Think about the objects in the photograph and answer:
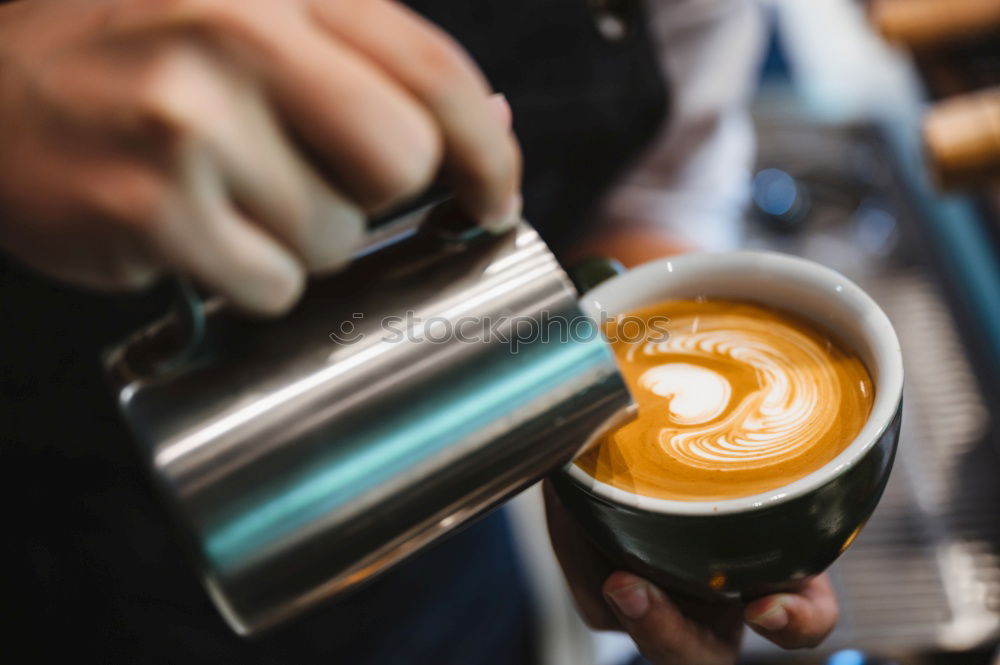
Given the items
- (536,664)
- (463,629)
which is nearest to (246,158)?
(463,629)

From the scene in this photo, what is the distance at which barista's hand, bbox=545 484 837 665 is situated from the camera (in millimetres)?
527

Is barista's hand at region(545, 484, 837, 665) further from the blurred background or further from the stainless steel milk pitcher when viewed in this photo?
the blurred background

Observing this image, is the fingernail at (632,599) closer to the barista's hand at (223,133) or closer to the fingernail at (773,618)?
the fingernail at (773,618)

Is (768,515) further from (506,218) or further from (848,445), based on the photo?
(506,218)

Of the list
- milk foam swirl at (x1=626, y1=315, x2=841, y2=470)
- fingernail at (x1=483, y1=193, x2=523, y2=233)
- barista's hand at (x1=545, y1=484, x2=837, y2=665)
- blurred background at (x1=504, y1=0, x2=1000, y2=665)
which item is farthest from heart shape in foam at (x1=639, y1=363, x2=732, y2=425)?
blurred background at (x1=504, y1=0, x2=1000, y2=665)

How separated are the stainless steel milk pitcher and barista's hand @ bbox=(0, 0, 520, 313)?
0.04m

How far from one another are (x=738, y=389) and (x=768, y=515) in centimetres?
17

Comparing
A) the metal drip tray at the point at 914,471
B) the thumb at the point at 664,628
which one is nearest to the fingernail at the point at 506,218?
the thumb at the point at 664,628

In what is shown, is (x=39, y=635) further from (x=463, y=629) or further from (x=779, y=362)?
(x=779, y=362)

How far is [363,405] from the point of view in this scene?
38 centimetres

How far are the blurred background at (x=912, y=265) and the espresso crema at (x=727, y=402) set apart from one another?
0.39 metres

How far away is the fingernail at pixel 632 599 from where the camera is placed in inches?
20.5

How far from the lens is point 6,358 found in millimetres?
709

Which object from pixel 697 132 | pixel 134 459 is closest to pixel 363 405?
pixel 134 459
